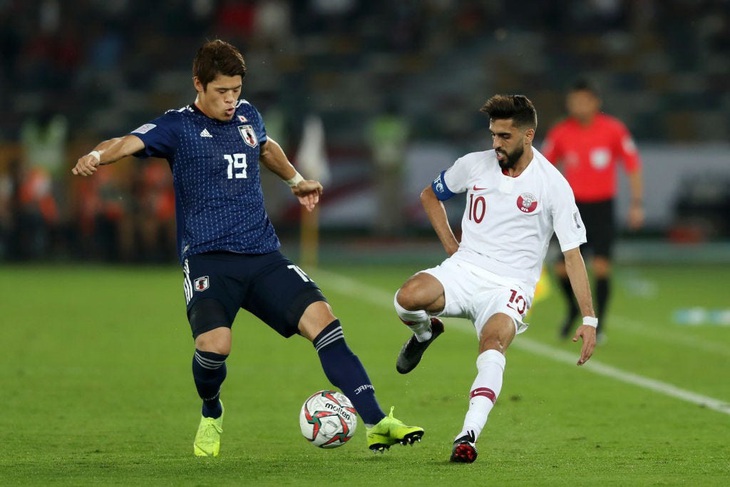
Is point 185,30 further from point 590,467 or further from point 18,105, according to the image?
point 590,467

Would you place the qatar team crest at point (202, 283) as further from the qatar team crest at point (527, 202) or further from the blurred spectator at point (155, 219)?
the blurred spectator at point (155, 219)

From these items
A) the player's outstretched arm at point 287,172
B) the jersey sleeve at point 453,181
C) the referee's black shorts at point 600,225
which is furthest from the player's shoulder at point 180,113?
the referee's black shorts at point 600,225

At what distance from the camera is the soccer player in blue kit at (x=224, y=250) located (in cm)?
713

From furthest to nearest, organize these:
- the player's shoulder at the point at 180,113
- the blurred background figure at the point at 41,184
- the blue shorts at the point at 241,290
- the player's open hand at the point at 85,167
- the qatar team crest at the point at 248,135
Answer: the blurred background figure at the point at 41,184 → the qatar team crest at the point at 248,135 → the player's shoulder at the point at 180,113 → the blue shorts at the point at 241,290 → the player's open hand at the point at 85,167

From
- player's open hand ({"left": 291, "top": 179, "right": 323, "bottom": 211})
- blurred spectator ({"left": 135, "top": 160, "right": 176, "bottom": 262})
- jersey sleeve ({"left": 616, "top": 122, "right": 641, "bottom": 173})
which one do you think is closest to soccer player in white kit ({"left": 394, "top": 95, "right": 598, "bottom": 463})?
player's open hand ({"left": 291, "top": 179, "right": 323, "bottom": 211})

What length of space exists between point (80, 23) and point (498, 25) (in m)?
8.81

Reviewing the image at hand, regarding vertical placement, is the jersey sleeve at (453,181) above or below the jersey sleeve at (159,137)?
below

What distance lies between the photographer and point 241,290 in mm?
7289

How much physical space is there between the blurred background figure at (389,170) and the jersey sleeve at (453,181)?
1805 cm

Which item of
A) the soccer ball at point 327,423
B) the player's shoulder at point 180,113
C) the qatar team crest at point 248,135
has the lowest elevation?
the soccer ball at point 327,423

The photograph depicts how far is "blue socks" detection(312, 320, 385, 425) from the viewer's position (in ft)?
23.4

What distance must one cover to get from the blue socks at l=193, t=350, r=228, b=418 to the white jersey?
1.53 meters

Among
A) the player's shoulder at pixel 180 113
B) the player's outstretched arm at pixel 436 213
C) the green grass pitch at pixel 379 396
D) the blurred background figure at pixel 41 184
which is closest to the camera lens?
the green grass pitch at pixel 379 396

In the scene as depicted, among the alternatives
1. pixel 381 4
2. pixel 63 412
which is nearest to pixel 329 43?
pixel 381 4
